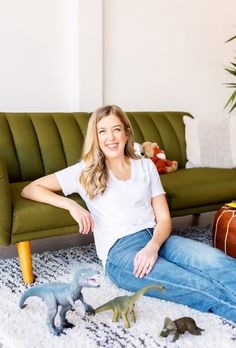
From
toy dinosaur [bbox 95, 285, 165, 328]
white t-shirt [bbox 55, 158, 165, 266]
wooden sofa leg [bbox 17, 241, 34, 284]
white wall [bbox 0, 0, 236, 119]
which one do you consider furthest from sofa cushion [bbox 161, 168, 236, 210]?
toy dinosaur [bbox 95, 285, 165, 328]

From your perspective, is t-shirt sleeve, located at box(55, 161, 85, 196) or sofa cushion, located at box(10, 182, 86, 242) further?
sofa cushion, located at box(10, 182, 86, 242)

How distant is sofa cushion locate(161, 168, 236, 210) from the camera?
8.25 ft

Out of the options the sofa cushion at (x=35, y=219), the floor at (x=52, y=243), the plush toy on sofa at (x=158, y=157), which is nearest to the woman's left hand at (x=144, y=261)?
the sofa cushion at (x=35, y=219)

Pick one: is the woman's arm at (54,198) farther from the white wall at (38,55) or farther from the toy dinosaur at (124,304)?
the white wall at (38,55)

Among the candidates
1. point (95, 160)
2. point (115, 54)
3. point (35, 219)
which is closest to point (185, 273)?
point (95, 160)

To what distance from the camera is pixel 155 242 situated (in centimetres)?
178

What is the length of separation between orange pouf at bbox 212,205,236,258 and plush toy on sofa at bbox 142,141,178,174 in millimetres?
833

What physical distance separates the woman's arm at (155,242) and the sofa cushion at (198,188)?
1.81ft

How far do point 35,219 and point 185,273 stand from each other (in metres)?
0.75

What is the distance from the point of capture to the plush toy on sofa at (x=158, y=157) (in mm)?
3012

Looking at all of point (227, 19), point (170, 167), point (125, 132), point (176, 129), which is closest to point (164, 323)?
point (125, 132)

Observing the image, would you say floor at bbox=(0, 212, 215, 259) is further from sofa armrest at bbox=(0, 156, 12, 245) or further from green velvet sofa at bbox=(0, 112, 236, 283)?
sofa armrest at bbox=(0, 156, 12, 245)

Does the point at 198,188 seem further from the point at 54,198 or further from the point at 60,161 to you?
the point at 54,198

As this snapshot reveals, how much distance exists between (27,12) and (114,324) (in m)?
2.42
